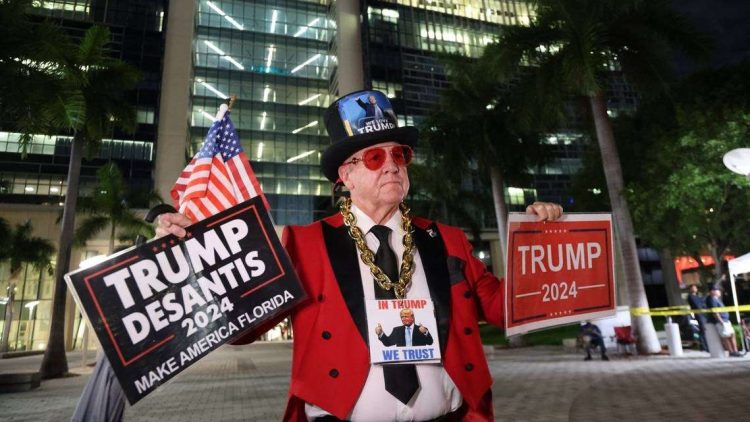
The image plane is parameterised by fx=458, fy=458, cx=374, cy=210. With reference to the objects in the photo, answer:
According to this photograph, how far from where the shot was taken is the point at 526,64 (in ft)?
60.3

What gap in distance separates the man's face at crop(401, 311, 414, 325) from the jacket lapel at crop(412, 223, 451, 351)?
0.14 m

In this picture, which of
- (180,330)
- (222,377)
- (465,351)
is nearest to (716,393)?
(465,351)

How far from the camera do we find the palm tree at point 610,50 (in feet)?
48.6

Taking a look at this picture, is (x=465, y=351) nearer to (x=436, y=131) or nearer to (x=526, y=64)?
(x=526, y=64)

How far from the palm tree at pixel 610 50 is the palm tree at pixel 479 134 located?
4726 millimetres

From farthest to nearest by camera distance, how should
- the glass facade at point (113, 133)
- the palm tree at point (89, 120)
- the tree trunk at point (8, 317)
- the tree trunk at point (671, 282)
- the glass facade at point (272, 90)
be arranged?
the glass facade at point (272, 90) → the glass facade at point (113, 133) → the tree trunk at point (671, 282) → the tree trunk at point (8, 317) → the palm tree at point (89, 120)

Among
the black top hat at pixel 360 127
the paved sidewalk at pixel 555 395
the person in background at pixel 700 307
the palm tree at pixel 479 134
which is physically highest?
the palm tree at pixel 479 134

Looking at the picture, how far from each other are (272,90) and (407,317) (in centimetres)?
5236

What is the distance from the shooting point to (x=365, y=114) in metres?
2.29

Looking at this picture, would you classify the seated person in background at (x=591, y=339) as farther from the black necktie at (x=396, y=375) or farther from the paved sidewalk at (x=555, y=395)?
the black necktie at (x=396, y=375)

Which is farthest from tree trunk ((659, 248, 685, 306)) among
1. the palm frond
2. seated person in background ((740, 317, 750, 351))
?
the palm frond

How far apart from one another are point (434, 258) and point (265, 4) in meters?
58.5

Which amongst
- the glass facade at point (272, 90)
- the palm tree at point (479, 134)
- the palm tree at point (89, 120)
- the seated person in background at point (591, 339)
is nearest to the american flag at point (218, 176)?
the seated person in background at point (591, 339)

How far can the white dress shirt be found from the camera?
1.91 metres
